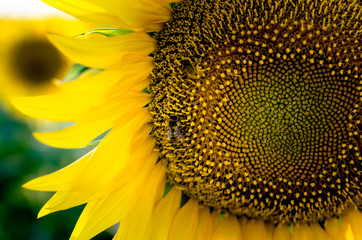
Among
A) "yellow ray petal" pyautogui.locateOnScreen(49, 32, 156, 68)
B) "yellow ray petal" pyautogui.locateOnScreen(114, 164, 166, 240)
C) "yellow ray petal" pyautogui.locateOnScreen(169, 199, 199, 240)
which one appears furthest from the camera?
"yellow ray petal" pyautogui.locateOnScreen(169, 199, 199, 240)

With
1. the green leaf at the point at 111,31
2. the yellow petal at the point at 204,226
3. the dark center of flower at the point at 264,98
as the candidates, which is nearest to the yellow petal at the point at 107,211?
the dark center of flower at the point at 264,98

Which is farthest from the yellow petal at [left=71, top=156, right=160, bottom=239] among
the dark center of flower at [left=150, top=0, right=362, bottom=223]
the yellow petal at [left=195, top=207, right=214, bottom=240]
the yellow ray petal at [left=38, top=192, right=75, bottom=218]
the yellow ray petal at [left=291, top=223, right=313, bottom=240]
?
the yellow ray petal at [left=291, top=223, right=313, bottom=240]

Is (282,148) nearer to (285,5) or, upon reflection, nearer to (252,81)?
(252,81)

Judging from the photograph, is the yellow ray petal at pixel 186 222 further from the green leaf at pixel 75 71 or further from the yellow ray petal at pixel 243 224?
the green leaf at pixel 75 71

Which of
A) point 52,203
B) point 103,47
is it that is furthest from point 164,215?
point 103,47

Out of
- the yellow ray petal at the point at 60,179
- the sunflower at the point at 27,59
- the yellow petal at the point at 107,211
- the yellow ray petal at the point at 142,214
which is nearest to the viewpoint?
the yellow ray petal at the point at 60,179

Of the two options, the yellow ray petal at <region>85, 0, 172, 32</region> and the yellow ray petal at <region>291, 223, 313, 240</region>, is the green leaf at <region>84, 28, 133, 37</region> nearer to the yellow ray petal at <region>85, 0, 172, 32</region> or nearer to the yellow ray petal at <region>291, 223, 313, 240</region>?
the yellow ray petal at <region>85, 0, 172, 32</region>

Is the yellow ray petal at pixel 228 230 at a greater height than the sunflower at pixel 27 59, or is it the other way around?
the yellow ray petal at pixel 228 230
